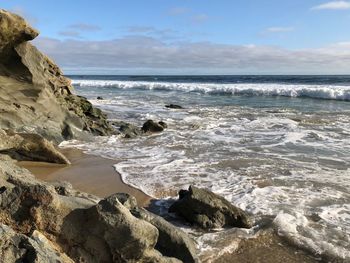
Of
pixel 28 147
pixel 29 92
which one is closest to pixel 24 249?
pixel 28 147

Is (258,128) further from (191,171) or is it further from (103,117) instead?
(191,171)

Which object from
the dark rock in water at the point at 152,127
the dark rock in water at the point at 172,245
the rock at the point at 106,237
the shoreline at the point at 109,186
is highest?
the rock at the point at 106,237

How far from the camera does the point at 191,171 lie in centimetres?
777

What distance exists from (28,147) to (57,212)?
15.7ft

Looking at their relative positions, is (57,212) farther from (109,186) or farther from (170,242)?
(109,186)

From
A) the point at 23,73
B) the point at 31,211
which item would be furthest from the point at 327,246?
the point at 23,73

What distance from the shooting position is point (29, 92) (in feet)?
35.2

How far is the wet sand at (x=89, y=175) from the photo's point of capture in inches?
257

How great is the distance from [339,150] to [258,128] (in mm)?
4165

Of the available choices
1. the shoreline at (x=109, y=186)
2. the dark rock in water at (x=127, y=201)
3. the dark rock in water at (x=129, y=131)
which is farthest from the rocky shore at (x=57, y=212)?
the dark rock in water at (x=129, y=131)

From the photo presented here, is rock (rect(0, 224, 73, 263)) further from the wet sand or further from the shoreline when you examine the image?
the wet sand

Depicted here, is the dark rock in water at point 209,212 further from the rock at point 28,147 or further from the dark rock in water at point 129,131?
the dark rock in water at point 129,131

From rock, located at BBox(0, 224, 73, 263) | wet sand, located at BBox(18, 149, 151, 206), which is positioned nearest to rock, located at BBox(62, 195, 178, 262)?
rock, located at BBox(0, 224, 73, 263)

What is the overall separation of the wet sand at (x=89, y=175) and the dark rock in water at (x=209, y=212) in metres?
0.98
